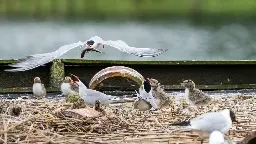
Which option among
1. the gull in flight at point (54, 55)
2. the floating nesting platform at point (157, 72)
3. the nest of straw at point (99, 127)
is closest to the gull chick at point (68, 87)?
the gull in flight at point (54, 55)

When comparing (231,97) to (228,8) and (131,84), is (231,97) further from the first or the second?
(228,8)

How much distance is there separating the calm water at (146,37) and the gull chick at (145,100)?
7335mm

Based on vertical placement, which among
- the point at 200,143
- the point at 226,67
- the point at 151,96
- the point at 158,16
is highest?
the point at 158,16

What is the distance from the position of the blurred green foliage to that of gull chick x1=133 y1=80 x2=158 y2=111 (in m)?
12.9

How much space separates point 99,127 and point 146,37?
463 inches

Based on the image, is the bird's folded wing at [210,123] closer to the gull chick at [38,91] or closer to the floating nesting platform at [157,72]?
the gull chick at [38,91]

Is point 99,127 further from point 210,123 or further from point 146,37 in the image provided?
point 146,37

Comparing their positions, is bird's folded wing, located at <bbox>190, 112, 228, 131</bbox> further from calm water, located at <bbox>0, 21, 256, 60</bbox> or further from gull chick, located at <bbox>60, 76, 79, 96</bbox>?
calm water, located at <bbox>0, 21, 256, 60</bbox>

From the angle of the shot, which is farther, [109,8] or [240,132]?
[109,8]

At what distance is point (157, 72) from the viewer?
5.05 m

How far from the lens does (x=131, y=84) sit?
4586mm

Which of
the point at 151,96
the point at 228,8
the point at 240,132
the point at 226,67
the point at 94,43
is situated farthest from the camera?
the point at 228,8

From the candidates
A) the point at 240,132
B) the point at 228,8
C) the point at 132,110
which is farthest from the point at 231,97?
the point at 228,8

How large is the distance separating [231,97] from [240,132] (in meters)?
1.16
